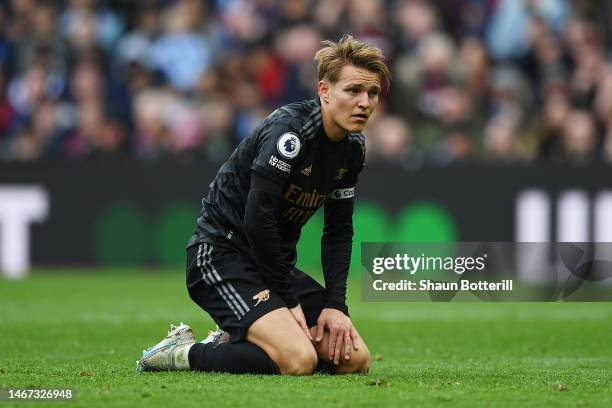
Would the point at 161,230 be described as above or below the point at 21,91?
below

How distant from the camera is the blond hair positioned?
22.8 feet

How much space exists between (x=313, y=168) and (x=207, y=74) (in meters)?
10.5

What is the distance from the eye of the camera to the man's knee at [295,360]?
6.95 meters

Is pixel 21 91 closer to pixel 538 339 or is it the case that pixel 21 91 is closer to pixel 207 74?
pixel 207 74

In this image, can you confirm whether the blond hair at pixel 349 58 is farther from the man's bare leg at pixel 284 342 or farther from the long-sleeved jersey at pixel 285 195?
the man's bare leg at pixel 284 342

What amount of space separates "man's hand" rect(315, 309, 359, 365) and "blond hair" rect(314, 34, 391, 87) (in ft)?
4.43

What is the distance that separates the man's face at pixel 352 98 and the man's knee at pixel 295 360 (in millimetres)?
1249

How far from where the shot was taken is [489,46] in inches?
685

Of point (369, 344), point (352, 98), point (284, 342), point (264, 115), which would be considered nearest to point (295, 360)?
point (284, 342)

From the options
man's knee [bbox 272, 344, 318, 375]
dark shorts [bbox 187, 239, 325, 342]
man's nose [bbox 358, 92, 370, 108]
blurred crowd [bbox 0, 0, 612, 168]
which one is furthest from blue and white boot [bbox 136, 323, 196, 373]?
blurred crowd [bbox 0, 0, 612, 168]

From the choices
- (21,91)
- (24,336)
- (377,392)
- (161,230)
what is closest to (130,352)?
(24,336)

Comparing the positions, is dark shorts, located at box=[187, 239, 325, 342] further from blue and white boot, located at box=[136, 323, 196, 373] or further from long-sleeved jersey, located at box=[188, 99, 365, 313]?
blue and white boot, located at box=[136, 323, 196, 373]

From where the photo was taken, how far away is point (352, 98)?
695 cm

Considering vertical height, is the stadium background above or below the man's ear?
above
